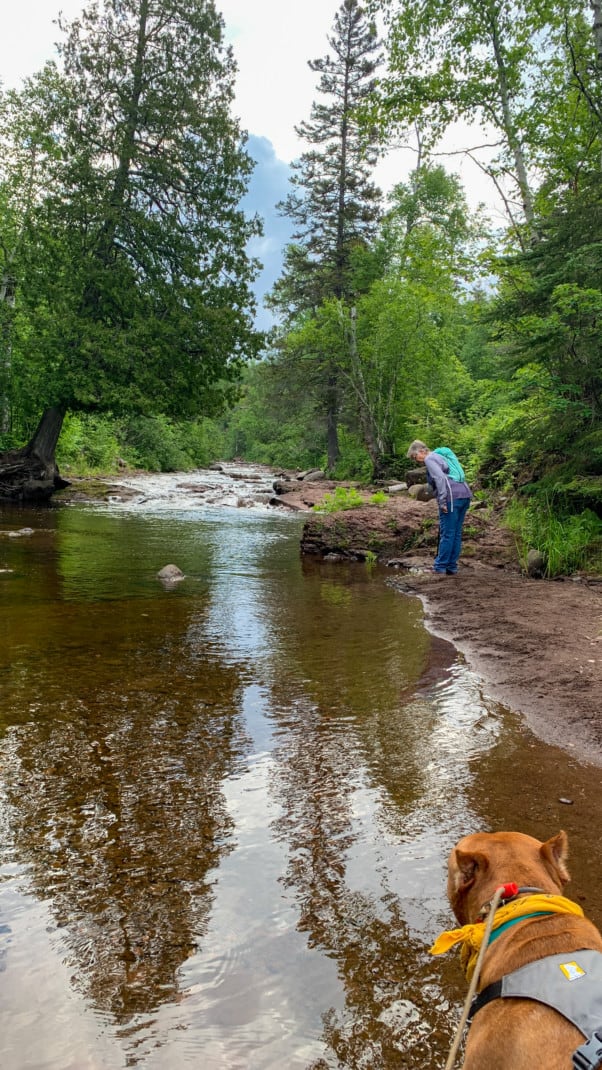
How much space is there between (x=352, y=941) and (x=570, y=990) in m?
1.21

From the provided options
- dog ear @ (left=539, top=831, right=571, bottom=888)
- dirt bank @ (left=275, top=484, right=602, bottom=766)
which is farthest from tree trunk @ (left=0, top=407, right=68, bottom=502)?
dog ear @ (left=539, top=831, right=571, bottom=888)

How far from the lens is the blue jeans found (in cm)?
977

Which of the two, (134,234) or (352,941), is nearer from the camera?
(352,941)

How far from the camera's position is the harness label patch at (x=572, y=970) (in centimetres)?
143

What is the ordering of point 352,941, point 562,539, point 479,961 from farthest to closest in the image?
point 562,539, point 352,941, point 479,961

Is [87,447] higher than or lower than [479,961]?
higher

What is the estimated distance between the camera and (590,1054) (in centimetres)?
123

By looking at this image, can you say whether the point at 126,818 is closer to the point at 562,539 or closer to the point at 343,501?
the point at 562,539

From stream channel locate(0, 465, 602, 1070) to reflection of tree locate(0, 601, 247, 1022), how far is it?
0.01 metres

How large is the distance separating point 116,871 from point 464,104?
61.7 feet

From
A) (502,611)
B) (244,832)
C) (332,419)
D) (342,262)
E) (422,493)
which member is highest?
(342,262)

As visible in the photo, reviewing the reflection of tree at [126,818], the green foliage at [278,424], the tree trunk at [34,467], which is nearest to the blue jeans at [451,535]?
the reflection of tree at [126,818]

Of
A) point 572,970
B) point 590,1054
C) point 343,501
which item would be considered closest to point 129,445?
point 343,501

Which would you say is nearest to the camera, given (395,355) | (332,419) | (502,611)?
(502,611)
